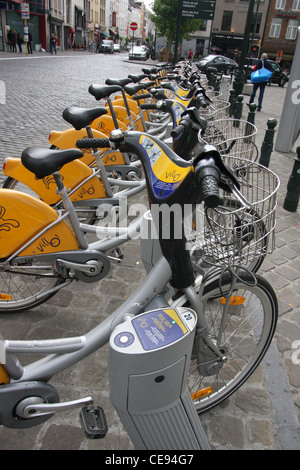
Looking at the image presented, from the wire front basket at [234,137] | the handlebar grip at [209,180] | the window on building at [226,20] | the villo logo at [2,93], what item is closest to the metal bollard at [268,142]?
the wire front basket at [234,137]

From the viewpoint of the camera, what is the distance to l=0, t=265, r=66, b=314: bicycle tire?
9.18 feet

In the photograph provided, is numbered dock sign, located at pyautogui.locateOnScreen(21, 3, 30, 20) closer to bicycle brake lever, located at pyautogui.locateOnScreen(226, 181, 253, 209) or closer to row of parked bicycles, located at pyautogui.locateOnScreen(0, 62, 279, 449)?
row of parked bicycles, located at pyautogui.locateOnScreen(0, 62, 279, 449)

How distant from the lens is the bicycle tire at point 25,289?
280 cm

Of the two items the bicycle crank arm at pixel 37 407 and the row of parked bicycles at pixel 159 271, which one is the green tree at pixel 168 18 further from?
the bicycle crank arm at pixel 37 407

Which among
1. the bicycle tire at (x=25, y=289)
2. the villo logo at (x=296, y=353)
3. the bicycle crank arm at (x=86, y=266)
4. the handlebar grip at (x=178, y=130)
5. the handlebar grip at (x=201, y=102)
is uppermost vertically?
the handlebar grip at (x=178, y=130)

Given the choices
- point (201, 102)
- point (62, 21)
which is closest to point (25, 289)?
point (201, 102)

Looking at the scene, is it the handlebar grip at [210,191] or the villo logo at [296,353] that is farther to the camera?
the villo logo at [296,353]

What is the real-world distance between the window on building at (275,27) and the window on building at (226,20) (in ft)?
19.7

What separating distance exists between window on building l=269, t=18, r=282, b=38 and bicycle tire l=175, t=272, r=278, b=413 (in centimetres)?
5408

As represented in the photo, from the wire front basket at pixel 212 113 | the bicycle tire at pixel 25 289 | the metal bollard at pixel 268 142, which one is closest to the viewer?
the bicycle tire at pixel 25 289

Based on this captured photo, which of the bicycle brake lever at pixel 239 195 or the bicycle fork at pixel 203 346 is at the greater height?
the bicycle brake lever at pixel 239 195

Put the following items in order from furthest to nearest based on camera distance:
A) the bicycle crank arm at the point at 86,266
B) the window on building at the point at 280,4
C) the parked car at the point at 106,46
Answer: the parked car at the point at 106,46
the window on building at the point at 280,4
the bicycle crank arm at the point at 86,266

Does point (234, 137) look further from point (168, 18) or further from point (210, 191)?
point (168, 18)

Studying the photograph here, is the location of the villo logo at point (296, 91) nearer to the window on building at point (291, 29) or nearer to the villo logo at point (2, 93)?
the villo logo at point (2, 93)
